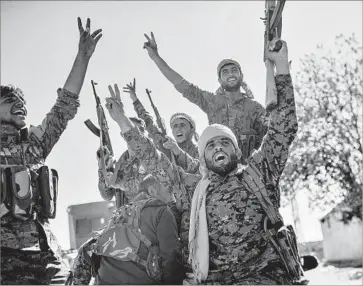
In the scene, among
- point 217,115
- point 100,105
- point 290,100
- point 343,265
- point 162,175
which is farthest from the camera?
point 343,265

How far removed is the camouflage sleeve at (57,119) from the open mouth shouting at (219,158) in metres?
1.14

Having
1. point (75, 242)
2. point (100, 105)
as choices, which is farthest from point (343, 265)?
point (100, 105)

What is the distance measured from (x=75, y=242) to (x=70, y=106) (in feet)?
25.2

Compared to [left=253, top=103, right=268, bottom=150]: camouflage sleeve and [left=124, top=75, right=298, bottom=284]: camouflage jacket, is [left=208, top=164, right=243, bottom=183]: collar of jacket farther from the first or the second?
[left=253, top=103, right=268, bottom=150]: camouflage sleeve

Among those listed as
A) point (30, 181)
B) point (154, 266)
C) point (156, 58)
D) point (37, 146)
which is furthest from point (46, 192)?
point (156, 58)

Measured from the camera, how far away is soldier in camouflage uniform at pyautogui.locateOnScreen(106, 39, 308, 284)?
2.92 m

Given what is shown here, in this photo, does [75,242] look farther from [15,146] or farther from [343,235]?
[343,235]

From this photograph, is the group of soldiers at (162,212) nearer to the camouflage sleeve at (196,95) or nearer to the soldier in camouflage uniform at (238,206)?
the soldier in camouflage uniform at (238,206)

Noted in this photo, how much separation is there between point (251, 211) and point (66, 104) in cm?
159

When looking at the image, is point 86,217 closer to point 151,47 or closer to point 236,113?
point 151,47

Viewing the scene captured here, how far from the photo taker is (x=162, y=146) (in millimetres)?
4500

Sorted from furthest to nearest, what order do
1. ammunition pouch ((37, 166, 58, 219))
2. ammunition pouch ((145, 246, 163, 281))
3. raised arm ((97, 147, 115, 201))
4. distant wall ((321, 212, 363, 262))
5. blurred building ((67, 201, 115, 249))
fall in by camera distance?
distant wall ((321, 212, 363, 262)), blurred building ((67, 201, 115, 249)), raised arm ((97, 147, 115, 201)), ammunition pouch ((37, 166, 58, 219)), ammunition pouch ((145, 246, 163, 281))

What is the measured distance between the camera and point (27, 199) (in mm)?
3373

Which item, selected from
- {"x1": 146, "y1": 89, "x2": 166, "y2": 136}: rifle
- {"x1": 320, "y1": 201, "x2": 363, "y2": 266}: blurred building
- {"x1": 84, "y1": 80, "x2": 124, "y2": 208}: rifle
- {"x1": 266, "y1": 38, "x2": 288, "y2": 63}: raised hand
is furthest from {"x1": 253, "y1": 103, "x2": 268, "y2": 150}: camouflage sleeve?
{"x1": 320, "y1": 201, "x2": 363, "y2": 266}: blurred building
